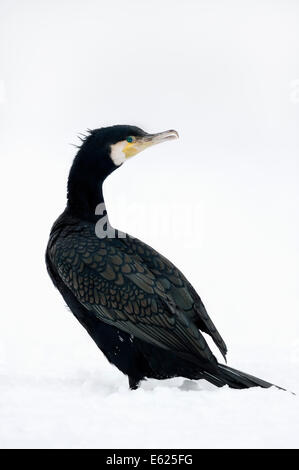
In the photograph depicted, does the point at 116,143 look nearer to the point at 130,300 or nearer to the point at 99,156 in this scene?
the point at 99,156

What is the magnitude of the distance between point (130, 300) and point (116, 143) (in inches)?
50.4

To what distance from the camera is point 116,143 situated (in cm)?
504

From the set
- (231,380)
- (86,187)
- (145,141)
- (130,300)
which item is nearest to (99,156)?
(86,187)

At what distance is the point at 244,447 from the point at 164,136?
2.48 m

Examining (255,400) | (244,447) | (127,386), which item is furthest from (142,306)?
(244,447)

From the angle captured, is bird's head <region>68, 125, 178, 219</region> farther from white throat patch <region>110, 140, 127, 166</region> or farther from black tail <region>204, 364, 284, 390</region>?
black tail <region>204, 364, 284, 390</region>

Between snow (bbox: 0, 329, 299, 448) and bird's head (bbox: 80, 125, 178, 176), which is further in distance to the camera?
bird's head (bbox: 80, 125, 178, 176)

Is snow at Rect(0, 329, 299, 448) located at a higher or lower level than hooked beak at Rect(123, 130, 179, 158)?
lower

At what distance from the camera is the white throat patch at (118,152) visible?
5035 millimetres

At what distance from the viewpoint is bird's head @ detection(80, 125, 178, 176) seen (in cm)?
504

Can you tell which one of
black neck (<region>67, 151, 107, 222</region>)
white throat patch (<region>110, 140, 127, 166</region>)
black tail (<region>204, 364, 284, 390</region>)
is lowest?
black tail (<region>204, 364, 284, 390</region>)

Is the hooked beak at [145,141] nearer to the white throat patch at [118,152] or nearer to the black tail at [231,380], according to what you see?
Answer: the white throat patch at [118,152]

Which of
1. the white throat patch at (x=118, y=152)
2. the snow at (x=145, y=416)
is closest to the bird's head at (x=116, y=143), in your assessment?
the white throat patch at (x=118, y=152)

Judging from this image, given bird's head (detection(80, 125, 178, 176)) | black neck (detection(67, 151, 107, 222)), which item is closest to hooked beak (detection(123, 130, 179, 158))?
bird's head (detection(80, 125, 178, 176))
